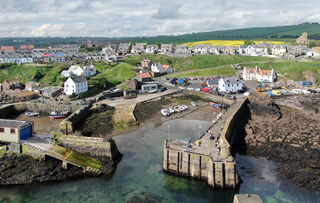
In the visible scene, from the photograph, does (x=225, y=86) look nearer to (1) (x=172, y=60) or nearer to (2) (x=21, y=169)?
(1) (x=172, y=60)

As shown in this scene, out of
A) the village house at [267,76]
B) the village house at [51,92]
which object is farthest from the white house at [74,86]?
the village house at [267,76]

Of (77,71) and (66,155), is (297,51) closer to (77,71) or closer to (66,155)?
(77,71)

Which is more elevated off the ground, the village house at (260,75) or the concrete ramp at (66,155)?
the village house at (260,75)

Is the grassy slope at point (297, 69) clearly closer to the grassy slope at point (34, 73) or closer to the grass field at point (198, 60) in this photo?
the grass field at point (198, 60)

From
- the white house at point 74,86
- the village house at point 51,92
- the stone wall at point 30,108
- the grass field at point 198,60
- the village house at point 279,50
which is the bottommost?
the stone wall at point 30,108

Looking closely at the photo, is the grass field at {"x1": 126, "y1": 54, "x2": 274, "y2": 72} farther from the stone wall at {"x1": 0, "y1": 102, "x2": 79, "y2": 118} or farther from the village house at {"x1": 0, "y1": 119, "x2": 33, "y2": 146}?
the village house at {"x1": 0, "y1": 119, "x2": 33, "y2": 146}

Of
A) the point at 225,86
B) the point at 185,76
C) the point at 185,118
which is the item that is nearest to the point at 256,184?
the point at 185,118

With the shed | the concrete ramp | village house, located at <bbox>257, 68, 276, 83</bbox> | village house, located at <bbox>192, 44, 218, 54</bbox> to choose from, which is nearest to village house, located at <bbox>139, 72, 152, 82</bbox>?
village house, located at <bbox>257, 68, 276, 83</bbox>
